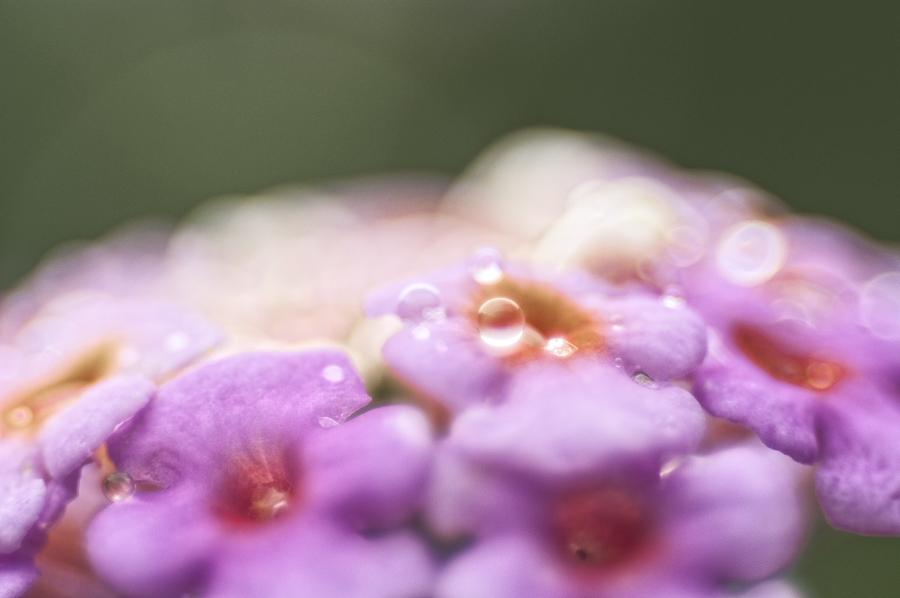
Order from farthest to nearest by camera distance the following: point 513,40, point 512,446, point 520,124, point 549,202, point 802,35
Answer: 1. point 513,40
2. point 520,124
3. point 802,35
4. point 549,202
5. point 512,446

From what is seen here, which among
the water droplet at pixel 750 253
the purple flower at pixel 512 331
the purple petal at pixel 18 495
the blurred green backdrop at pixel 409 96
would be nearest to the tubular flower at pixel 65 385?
the purple petal at pixel 18 495

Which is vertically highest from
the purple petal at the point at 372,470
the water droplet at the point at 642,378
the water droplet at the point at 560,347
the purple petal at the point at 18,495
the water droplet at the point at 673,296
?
the water droplet at the point at 560,347

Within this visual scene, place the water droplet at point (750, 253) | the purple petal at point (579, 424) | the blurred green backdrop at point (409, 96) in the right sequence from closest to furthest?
the purple petal at point (579, 424)
the water droplet at point (750, 253)
the blurred green backdrop at point (409, 96)

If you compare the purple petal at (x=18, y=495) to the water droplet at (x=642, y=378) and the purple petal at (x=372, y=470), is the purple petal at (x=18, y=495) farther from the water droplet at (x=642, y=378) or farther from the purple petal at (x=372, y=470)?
the water droplet at (x=642, y=378)

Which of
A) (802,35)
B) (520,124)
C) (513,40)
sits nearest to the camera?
(802,35)

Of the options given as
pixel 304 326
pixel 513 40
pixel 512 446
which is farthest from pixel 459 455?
pixel 513 40

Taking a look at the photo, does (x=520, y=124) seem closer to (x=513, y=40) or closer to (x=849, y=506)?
(x=513, y=40)

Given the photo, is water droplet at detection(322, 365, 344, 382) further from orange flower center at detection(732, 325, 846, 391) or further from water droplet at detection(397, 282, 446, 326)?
orange flower center at detection(732, 325, 846, 391)
